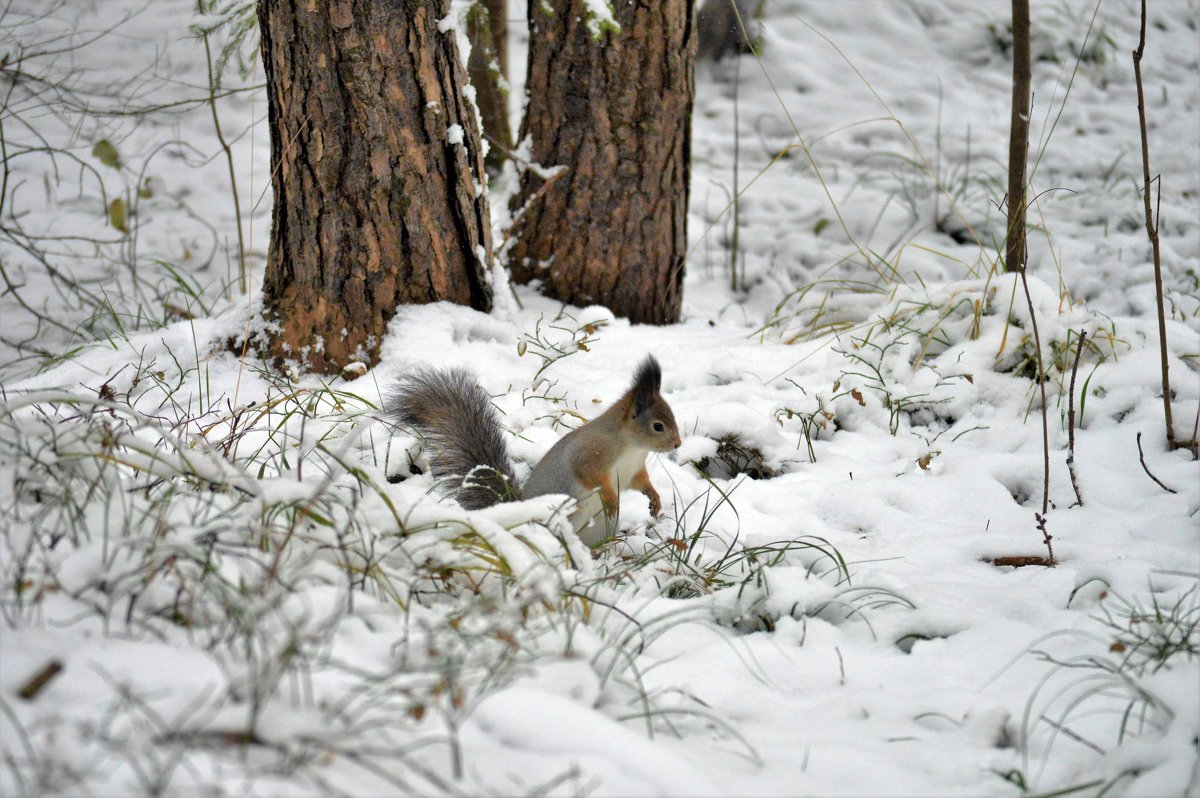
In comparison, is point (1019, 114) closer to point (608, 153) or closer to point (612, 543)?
point (608, 153)

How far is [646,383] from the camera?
2.30m

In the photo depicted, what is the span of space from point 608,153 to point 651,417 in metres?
1.27

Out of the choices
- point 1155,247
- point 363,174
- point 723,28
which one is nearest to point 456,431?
point 363,174

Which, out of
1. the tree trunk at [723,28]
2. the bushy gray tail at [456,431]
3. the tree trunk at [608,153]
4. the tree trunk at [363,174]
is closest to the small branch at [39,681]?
the bushy gray tail at [456,431]

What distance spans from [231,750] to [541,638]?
1.69 ft

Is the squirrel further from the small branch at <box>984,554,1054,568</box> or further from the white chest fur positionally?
the small branch at <box>984,554,1054,568</box>

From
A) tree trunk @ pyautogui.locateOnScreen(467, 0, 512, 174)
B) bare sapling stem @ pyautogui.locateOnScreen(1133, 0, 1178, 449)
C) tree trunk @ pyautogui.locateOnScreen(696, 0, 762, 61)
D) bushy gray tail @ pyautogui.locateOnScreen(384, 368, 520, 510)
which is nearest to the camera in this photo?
bare sapling stem @ pyautogui.locateOnScreen(1133, 0, 1178, 449)

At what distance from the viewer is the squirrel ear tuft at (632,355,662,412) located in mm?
2289

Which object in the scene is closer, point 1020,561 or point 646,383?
point 1020,561

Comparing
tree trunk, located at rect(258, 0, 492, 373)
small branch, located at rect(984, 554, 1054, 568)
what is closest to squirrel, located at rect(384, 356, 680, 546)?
tree trunk, located at rect(258, 0, 492, 373)

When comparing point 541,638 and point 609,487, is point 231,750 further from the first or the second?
point 609,487

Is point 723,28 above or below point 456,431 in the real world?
above

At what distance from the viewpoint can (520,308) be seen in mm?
3227

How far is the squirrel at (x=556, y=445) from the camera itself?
2291 millimetres
